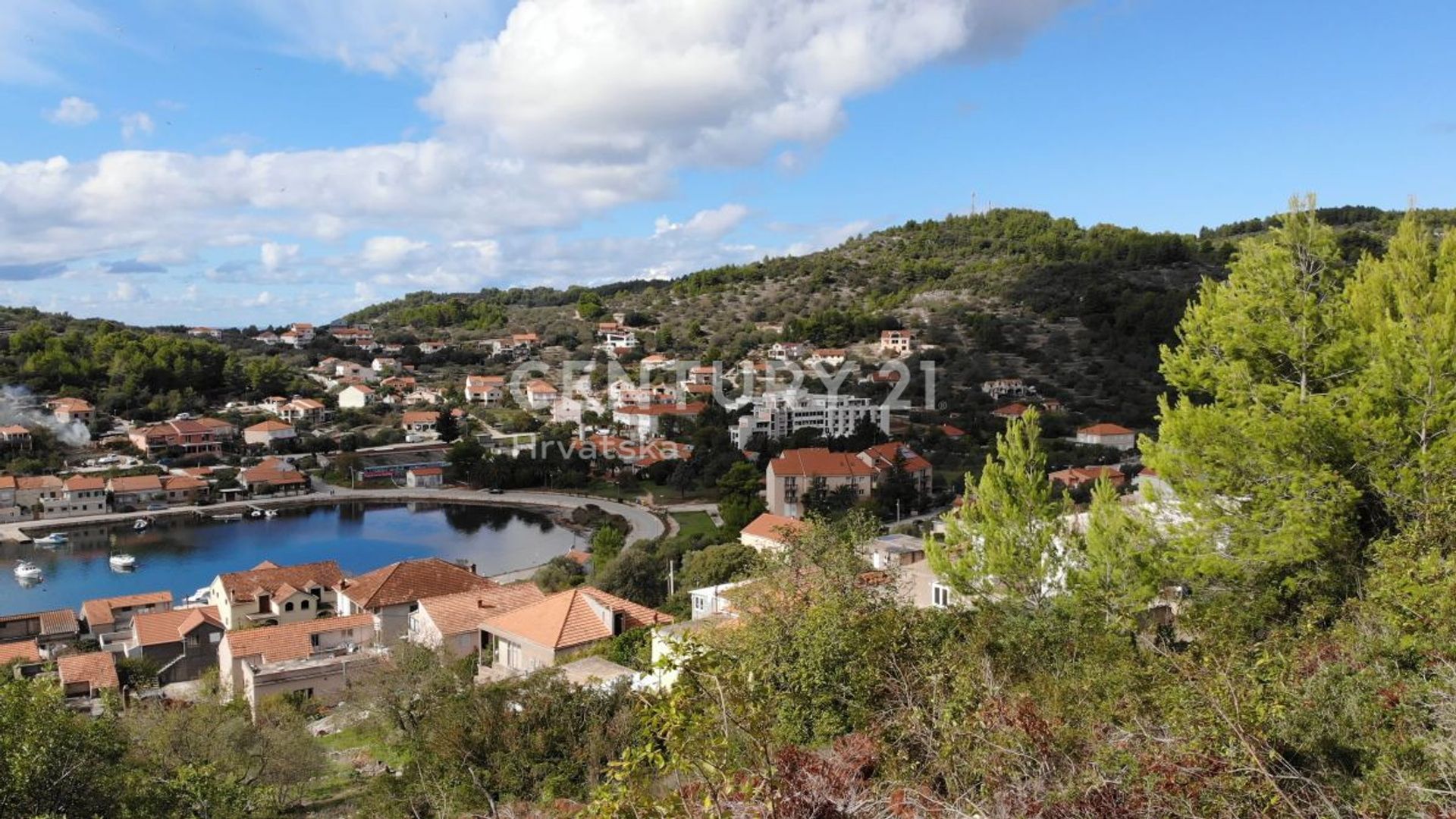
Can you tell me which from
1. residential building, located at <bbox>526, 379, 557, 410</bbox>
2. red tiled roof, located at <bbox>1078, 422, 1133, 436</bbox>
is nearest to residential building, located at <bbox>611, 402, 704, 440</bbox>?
residential building, located at <bbox>526, 379, 557, 410</bbox>

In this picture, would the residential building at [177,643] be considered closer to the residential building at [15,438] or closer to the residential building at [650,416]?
the residential building at [650,416]

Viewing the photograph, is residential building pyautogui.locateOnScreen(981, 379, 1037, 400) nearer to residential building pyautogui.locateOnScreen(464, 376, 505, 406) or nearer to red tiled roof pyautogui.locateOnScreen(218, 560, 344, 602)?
residential building pyautogui.locateOnScreen(464, 376, 505, 406)

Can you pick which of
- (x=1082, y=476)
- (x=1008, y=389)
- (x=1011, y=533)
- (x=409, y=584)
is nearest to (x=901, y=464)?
(x=1082, y=476)

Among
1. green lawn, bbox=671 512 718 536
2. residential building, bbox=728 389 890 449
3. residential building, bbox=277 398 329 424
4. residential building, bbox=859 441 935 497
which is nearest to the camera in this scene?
green lawn, bbox=671 512 718 536

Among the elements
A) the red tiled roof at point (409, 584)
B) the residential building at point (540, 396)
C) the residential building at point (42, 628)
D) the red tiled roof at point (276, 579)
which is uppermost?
the residential building at point (540, 396)

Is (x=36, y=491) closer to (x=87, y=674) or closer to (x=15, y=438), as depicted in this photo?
(x=15, y=438)

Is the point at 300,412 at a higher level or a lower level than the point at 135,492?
higher

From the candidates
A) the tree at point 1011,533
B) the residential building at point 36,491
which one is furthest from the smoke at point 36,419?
the tree at point 1011,533
